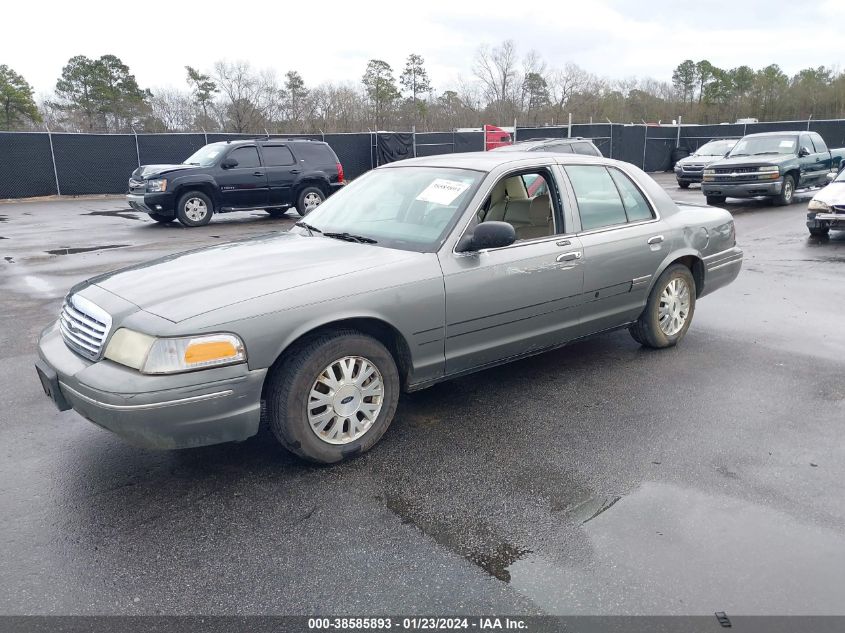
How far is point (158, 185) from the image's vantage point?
14.0m

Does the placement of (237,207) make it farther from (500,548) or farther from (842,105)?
(842,105)

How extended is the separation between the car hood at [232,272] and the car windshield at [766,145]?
1547 centimetres

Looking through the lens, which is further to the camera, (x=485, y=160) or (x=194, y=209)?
(x=194, y=209)

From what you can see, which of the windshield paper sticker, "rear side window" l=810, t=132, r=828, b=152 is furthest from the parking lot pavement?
"rear side window" l=810, t=132, r=828, b=152

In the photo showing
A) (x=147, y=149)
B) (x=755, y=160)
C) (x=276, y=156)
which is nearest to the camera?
(x=276, y=156)

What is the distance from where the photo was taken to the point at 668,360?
5.37 metres

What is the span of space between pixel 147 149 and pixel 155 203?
9527 mm

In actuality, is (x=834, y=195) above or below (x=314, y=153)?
below

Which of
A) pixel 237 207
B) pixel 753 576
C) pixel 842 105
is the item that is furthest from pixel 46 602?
pixel 842 105

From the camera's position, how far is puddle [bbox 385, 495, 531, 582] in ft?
9.16

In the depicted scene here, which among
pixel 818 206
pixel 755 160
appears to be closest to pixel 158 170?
pixel 818 206

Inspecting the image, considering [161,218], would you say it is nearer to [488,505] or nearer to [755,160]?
[488,505]

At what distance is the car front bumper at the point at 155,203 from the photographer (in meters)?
14.0

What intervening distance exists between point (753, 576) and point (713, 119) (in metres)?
56.9
